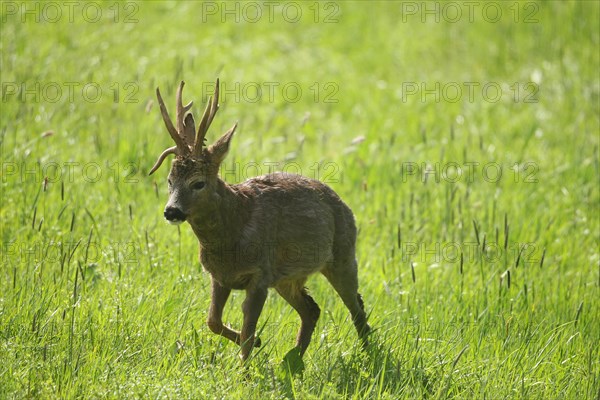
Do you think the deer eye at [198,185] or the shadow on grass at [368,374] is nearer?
the shadow on grass at [368,374]

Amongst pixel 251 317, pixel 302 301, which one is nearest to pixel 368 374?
pixel 251 317

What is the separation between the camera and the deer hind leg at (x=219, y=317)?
691 centimetres

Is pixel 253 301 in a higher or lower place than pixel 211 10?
lower

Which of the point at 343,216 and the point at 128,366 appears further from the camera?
the point at 343,216

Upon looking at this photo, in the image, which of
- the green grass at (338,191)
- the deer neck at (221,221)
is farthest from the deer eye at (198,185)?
the green grass at (338,191)

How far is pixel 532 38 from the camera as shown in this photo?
644 inches

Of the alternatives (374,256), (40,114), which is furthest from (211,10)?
(374,256)

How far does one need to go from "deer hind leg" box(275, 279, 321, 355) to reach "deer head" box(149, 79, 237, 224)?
4.05 ft

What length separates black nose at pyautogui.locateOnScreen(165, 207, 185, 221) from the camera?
6348mm

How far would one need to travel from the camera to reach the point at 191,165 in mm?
6641

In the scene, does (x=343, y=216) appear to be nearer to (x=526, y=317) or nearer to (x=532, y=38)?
(x=526, y=317)

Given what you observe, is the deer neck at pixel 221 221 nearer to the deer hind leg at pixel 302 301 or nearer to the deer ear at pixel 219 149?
the deer ear at pixel 219 149

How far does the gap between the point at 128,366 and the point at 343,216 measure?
2257 mm

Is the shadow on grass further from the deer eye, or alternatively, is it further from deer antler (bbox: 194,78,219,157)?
deer antler (bbox: 194,78,219,157)
